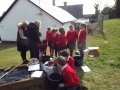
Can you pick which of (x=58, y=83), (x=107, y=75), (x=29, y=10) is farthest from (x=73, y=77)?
(x=29, y=10)

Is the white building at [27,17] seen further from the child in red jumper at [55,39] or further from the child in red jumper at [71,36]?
the child in red jumper at [71,36]

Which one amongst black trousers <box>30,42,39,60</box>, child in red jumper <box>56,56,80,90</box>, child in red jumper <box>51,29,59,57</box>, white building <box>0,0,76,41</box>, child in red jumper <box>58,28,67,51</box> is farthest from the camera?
white building <box>0,0,76,41</box>

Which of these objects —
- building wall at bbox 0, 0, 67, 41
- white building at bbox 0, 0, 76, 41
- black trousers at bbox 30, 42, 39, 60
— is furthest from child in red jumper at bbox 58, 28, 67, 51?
building wall at bbox 0, 0, 67, 41

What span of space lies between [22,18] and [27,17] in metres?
0.68

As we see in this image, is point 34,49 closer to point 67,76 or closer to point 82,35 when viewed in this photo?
point 82,35

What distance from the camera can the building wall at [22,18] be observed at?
2766 cm

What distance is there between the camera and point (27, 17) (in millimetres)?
28953

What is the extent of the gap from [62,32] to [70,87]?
5359 millimetres

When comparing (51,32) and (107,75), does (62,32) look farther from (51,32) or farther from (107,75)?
(107,75)

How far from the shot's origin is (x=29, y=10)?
94.8 ft

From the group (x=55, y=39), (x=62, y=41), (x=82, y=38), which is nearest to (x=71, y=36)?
(x=62, y=41)

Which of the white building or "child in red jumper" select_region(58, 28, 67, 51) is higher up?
the white building

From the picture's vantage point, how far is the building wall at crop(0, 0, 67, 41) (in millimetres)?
27661

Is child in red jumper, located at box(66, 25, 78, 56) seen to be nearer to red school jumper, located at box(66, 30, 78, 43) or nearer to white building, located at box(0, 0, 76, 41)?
red school jumper, located at box(66, 30, 78, 43)
